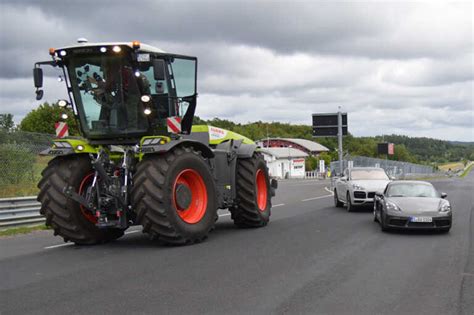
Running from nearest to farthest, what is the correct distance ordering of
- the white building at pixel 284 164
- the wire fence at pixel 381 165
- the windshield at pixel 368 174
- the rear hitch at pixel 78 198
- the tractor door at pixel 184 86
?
the rear hitch at pixel 78 198 < the tractor door at pixel 184 86 < the windshield at pixel 368 174 < the wire fence at pixel 381 165 < the white building at pixel 284 164

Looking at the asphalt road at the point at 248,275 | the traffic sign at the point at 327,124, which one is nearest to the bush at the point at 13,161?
the asphalt road at the point at 248,275

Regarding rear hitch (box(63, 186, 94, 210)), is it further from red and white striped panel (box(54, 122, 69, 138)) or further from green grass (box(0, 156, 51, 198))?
green grass (box(0, 156, 51, 198))

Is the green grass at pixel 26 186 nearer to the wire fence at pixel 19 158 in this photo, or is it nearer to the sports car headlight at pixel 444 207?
the wire fence at pixel 19 158

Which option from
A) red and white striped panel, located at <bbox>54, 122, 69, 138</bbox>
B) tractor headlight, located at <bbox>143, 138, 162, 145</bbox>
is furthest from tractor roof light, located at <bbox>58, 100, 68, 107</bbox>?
tractor headlight, located at <bbox>143, 138, 162, 145</bbox>

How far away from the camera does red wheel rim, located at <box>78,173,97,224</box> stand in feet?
34.8

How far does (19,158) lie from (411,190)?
41.9 feet

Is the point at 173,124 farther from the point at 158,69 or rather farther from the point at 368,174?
the point at 368,174

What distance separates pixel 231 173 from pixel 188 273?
5330 millimetres

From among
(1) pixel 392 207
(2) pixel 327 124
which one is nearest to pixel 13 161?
(1) pixel 392 207

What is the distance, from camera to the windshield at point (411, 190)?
13.6 m

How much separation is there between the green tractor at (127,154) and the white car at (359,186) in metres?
8.53

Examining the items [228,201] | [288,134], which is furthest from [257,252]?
[288,134]

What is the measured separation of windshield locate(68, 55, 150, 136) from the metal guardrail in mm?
5326

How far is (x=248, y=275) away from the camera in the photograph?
773 cm
